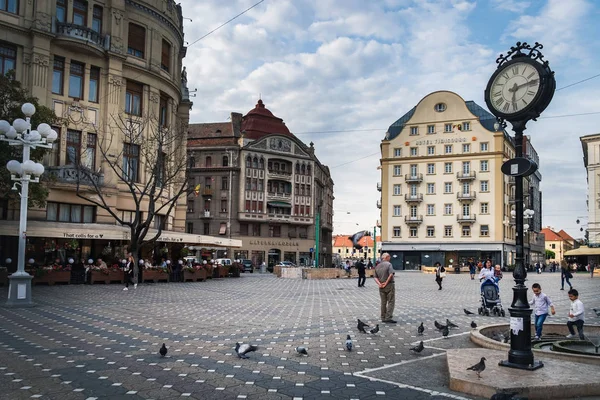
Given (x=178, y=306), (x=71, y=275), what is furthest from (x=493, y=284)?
(x=71, y=275)

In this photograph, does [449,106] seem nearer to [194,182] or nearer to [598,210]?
[598,210]

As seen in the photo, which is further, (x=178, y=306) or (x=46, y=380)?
(x=178, y=306)

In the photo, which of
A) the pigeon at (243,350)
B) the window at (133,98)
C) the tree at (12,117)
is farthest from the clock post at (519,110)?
the window at (133,98)

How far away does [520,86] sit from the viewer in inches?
Result: 328

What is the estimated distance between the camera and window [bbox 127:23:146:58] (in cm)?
3488

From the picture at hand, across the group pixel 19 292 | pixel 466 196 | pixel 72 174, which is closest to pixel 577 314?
pixel 19 292

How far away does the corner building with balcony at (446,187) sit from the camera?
66.6 metres

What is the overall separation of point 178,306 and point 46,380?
9.74 meters

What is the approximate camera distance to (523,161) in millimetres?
8109

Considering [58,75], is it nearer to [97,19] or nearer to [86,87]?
[86,87]

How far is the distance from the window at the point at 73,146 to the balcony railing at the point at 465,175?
4885 cm

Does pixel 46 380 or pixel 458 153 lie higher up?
pixel 458 153

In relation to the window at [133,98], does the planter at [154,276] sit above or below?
below

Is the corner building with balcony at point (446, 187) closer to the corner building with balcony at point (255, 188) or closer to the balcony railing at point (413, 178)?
the balcony railing at point (413, 178)
